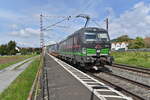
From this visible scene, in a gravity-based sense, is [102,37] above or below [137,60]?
above

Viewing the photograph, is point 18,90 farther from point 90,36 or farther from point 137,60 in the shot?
point 137,60

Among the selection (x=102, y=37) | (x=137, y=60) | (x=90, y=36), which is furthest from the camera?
(x=137, y=60)

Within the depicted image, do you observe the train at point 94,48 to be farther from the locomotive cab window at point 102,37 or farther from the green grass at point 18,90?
the green grass at point 18,90

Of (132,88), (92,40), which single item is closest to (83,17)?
(92,40)

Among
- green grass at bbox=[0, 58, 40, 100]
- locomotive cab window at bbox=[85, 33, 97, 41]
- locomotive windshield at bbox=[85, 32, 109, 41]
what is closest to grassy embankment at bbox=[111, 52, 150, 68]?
locomotive windshield at bbox=[85, 32, 109, 41]

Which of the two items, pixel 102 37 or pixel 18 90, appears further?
pixel 102 37

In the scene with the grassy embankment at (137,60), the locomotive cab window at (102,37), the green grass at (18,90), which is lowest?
the green grass at (18,90)

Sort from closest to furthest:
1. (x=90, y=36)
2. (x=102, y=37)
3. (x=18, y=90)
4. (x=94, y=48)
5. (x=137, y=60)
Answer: (x=18, y=90), (x=94, y=48), (x=90, y=36), (x=102, y=37), (x=137, y=60)

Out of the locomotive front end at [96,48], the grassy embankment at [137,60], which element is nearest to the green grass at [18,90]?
the locomotive front end at [96,48]

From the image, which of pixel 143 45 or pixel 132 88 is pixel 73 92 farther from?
pixel 143 45

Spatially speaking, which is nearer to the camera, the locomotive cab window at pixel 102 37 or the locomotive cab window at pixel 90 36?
the locomotive cab window at pixel 90 36

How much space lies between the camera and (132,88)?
30.8ft

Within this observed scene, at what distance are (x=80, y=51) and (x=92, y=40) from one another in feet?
4.20

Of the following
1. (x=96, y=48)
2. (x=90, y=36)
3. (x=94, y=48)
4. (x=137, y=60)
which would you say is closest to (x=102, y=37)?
(x=90, y=36)
